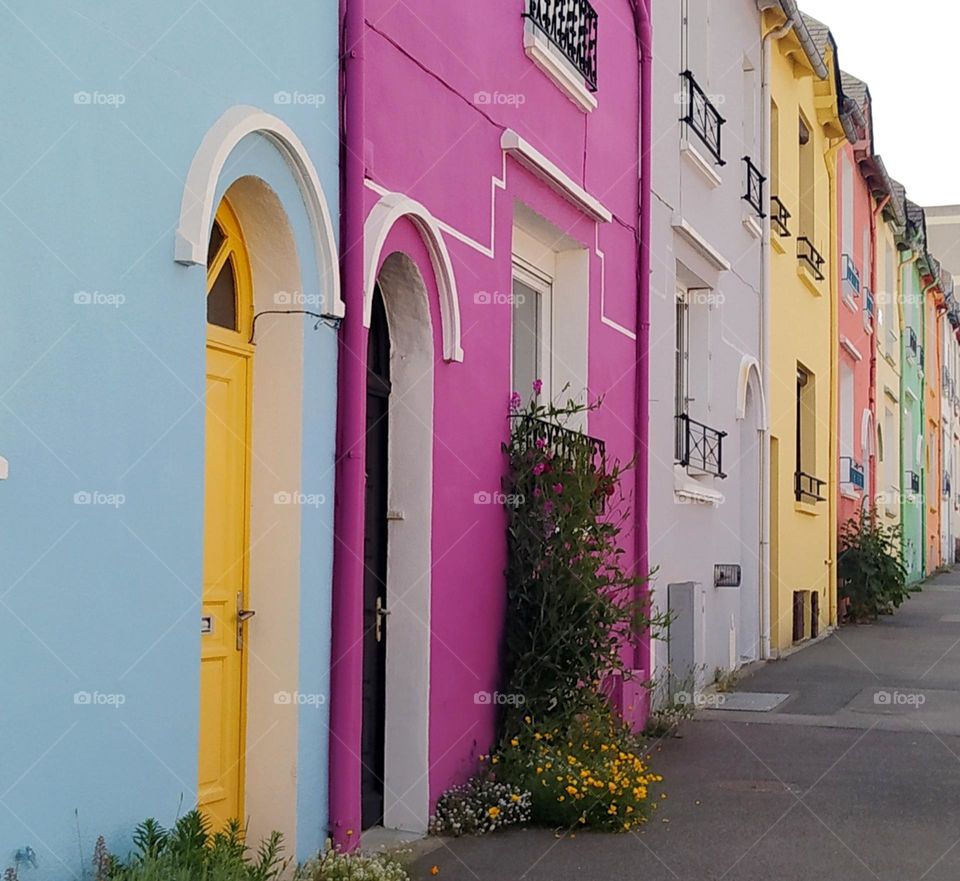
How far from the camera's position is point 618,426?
10344 millimetres

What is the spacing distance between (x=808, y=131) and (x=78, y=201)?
49.5 feet

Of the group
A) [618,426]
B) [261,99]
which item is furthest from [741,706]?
[261,99]

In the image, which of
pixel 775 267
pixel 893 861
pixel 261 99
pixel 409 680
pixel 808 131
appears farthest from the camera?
pixel 808 131

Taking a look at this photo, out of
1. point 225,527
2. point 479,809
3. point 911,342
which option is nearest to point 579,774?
point 479,809

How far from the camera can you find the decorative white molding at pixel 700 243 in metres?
11.8

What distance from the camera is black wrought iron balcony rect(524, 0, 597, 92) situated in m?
9.05

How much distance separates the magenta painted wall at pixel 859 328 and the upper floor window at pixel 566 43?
11068mm

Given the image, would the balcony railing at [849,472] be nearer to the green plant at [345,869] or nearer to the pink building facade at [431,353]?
the pink building facade at [431,353]

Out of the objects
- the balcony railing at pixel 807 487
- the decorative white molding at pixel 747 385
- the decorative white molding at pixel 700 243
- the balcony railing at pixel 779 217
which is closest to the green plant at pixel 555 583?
the decorative white molding at pixel 700 243

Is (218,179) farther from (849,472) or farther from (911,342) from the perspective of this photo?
(911,342)

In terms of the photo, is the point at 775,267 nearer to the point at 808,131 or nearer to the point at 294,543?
the point at 808,131

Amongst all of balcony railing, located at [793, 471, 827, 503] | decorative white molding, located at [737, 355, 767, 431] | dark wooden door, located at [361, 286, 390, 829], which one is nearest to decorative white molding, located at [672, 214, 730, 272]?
decorative white molding, located at [737, 355, 767, 431]

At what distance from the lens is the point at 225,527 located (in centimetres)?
583

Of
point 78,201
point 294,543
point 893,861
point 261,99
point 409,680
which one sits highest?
point 261,99
